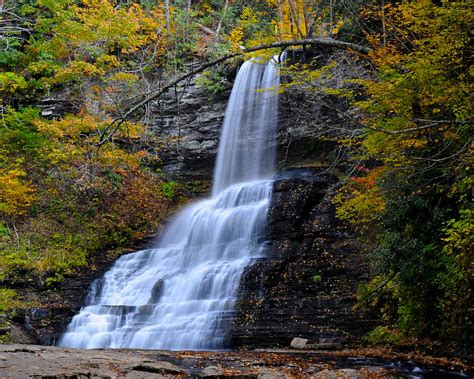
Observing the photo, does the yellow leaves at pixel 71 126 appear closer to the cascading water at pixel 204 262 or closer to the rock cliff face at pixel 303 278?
the cascading water at pixel 204 262

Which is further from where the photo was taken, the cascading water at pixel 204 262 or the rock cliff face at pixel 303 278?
the cascading water at pixel 204 262

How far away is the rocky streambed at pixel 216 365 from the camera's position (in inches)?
251

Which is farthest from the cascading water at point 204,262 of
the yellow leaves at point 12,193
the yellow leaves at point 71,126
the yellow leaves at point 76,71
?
the yellow leaves at point 76,71

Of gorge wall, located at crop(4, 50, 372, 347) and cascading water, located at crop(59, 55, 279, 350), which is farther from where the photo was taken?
cascading water, located at crop(59, 55, 279, 350)

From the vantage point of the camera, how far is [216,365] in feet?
26.3

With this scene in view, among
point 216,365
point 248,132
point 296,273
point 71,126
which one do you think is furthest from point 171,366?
point 248,132

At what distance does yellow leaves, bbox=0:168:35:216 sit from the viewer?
16625 mm

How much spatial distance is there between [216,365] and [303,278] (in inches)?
201

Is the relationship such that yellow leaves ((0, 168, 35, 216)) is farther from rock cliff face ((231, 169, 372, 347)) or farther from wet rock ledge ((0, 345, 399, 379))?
wet rock ledge ((0, 345, 399, 379))

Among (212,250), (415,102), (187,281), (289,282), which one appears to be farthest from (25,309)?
(415,102)

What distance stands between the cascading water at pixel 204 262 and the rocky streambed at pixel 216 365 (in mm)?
2637

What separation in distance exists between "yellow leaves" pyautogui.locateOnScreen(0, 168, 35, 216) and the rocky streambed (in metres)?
10.0

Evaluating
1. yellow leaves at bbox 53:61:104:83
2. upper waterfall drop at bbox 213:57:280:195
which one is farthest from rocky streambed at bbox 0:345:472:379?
yellow leaves at bbox 53:61:104:83

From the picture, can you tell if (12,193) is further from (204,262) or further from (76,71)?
(204,262)
